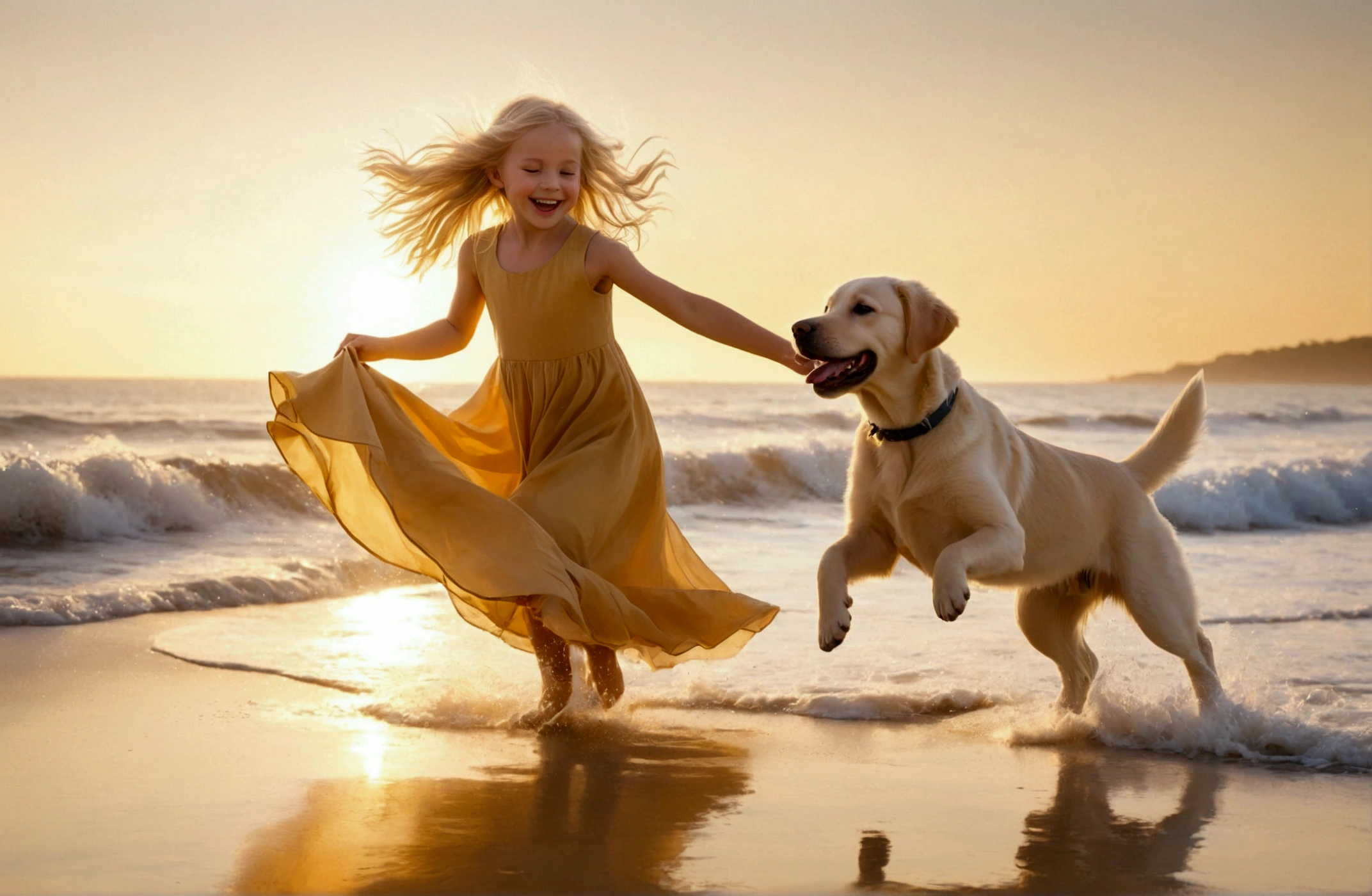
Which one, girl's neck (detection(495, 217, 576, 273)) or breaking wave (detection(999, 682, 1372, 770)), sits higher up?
girl's neck (detection(495, 217, 576, 273))

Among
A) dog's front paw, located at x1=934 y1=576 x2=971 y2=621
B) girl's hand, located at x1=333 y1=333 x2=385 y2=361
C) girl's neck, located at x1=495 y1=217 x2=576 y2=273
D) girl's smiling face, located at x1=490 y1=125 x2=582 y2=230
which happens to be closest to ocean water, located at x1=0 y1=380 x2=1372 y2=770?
dog's front paw, located at x1=934 y1=576 x2=971 y2=621

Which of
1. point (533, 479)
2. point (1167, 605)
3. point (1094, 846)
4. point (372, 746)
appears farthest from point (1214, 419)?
point (1094, 846)

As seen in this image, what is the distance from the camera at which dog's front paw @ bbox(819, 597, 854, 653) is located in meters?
3.90

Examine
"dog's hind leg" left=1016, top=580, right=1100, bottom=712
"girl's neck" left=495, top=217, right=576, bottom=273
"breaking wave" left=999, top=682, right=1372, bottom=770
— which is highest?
"girl's neck" left=495, top=217, right=576, bottom=273

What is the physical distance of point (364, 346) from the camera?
4812mm

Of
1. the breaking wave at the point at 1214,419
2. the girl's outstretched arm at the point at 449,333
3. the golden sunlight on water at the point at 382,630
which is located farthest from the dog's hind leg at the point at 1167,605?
the breaking wave at the point at 1214,419

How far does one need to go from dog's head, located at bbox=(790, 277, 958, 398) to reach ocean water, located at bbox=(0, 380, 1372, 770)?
153 cm

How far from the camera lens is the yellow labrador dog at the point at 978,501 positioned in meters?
4.09

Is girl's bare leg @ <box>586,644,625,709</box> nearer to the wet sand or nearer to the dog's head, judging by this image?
the wet sand

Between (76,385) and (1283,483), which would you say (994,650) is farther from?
(76,385)

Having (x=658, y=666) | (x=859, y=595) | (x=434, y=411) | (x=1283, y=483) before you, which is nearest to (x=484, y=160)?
(x=434, y=411)

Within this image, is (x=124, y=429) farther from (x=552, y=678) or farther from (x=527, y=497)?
(x=527, y=497)

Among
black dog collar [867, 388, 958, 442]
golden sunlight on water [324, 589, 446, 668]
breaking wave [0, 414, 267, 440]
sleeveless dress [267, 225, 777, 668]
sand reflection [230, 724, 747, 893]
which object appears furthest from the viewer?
breaking wave [0, 414, 267, 440]

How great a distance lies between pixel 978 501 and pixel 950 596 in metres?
0.48
